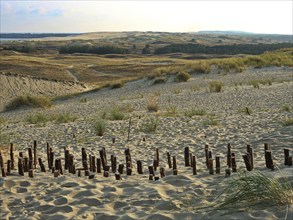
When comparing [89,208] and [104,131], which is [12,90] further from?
[89,208]

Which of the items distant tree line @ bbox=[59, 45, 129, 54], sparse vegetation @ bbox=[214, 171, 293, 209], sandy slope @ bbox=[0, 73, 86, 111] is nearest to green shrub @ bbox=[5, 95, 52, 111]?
sandy slope @ bbox=[0, 73, 86, 111]

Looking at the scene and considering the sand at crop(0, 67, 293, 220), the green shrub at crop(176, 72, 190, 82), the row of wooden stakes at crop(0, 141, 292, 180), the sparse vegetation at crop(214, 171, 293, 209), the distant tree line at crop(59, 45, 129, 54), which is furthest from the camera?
the distant tree line at crop(59, 45, 129, 54)

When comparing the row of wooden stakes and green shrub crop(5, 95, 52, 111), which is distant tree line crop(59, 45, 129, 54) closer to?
green shrub crop(5, 95, 52, 111)

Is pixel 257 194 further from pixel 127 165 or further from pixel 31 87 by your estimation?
pixel 31 87

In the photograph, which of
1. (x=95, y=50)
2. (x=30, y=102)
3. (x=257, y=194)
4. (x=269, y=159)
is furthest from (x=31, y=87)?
(x=95, y=50)

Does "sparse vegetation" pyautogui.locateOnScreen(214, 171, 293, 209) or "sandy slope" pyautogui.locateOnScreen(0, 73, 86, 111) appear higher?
"sparse vegetation" pyautogui.locateOnScreen(214, 171, 293, 209)

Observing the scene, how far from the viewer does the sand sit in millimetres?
5605

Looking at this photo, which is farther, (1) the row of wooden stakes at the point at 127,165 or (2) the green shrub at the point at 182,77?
(2) the green shrub at the point at 182,77

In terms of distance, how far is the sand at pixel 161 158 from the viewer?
A: 561cm

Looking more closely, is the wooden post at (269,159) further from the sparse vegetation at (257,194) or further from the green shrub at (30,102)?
the green shrub at (30,102)

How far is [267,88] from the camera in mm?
23656

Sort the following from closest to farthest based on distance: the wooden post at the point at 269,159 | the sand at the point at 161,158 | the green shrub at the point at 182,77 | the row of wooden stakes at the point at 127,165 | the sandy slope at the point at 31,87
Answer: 1. the sand at the point at 161,158
2. the wooden post at the point at 269,159
3. the row of wooden stakes at the point at 127,165
4. the green shrub at the point at 182,77
5. the sandy slope at the point at 31,87

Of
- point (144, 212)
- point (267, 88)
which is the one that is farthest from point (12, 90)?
point (144, 212)

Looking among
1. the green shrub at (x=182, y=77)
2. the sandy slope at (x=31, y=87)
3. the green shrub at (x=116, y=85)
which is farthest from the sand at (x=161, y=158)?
the sandy slope at (x=31, y=87)
